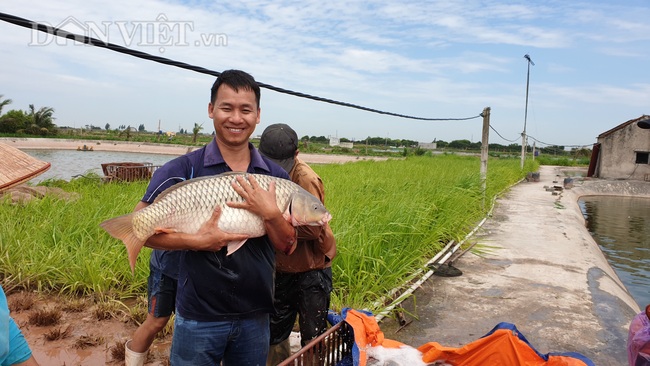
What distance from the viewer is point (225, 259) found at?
152cm

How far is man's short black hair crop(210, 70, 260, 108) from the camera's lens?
161 centimetres

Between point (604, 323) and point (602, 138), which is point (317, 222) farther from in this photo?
point (602, 138)

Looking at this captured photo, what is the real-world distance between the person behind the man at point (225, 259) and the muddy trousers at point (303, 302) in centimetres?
70

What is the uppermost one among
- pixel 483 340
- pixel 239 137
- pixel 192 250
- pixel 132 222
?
pixel 239 137

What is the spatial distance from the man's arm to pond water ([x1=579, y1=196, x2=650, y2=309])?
6517 mm

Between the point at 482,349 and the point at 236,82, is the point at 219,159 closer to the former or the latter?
the point at 236,82

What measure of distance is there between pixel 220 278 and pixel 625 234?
41.7 ft

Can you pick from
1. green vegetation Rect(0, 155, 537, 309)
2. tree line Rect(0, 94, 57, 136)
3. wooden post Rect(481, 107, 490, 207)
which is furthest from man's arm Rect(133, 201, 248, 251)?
tree line Rect(0, 94, 57, 136)

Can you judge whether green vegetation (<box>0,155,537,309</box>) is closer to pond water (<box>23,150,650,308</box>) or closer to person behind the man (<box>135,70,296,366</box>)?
person behind the man (<box>135,70,296,366</box>)

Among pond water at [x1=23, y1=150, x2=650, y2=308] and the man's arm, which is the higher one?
the man's arm

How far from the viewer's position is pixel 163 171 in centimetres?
158

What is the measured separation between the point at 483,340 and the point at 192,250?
179 cm

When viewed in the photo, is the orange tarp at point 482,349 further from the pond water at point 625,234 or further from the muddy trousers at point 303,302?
the pond water at point 625,234

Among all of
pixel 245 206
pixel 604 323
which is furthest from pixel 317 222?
pixel 604 323
